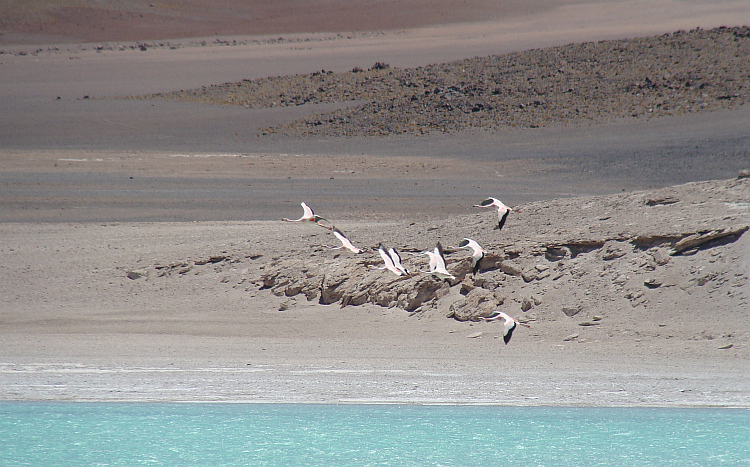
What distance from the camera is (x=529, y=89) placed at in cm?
4244

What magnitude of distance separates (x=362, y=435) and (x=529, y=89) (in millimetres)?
34888

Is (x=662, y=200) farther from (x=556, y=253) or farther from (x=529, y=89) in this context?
(x=529, y=89)

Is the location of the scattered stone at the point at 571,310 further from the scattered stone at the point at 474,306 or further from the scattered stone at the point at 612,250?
the scattered stone at the point at 612,250

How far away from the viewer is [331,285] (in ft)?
49.2

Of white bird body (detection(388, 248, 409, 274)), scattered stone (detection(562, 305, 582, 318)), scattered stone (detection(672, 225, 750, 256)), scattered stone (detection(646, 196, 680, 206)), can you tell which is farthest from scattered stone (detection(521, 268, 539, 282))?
white bird body (detection(388, 248, 409, 274))

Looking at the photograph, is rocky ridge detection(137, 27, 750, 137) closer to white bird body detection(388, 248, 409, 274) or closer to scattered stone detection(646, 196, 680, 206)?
scattered stone detection(646, 196, 680, 206)

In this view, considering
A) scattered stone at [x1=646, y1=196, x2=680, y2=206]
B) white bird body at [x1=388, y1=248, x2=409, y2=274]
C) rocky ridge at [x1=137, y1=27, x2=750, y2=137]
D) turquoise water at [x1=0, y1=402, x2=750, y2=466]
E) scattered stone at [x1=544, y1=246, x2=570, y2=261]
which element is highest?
rocky ridge at [x1=137, y1=27, x2=750, y2=137]

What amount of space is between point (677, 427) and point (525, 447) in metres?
1.63

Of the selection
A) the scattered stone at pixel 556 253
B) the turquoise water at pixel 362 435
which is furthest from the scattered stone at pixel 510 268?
the turquoise water at pixel 362 435

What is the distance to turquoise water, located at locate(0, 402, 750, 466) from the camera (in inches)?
356

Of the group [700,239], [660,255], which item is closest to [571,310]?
[660,255]

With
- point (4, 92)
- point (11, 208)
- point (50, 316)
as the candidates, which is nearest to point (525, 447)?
point (50, 316)

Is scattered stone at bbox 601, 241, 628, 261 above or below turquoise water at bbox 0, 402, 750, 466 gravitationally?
above

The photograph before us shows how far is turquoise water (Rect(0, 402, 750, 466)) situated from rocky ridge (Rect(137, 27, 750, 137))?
28.9 m
